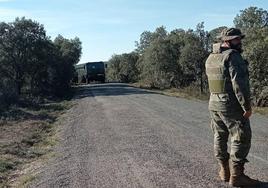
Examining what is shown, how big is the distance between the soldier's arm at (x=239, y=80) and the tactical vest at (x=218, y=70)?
13cm

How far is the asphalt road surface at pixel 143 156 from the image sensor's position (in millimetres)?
7895

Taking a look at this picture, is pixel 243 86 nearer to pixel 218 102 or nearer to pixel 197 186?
pixel 218 102

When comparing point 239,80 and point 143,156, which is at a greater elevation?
point 239,80

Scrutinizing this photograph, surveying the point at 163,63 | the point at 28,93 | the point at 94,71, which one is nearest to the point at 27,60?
the point at 28,93

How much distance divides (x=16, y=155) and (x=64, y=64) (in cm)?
4136

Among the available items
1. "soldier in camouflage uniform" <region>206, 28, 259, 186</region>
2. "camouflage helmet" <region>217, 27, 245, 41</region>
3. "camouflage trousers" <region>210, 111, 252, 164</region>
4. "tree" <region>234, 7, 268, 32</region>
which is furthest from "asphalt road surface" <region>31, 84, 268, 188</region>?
"tree" <region>234, 7, 268, 32</region>

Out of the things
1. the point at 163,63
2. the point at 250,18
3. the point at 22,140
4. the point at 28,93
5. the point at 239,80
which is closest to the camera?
the point at 239,80

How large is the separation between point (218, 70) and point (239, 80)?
1.51 ft

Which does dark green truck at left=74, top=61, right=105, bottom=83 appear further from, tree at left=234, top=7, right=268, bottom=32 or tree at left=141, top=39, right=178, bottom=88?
tree at left=234, top=7, right=268, bottom=32

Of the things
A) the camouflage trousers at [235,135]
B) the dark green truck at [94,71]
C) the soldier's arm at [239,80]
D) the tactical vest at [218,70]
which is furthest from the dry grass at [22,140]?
the dark green truck at [94,71]

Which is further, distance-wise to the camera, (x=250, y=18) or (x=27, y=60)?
(x=250, y=18)

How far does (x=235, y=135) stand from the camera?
23.0ft

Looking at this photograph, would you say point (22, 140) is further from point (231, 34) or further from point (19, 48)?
point (19, 48)

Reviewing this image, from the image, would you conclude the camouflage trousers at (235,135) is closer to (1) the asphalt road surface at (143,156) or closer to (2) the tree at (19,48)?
(1) the asphalt road surface at (143,156)
